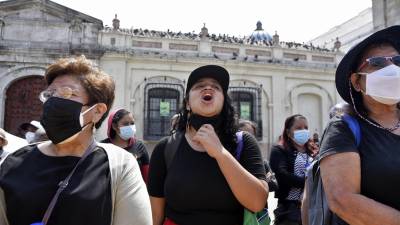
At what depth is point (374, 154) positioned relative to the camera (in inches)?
76.7

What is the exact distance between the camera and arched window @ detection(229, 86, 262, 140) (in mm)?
17938

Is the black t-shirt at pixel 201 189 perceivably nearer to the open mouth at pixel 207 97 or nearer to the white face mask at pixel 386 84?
the open mouth at pixel 207 97

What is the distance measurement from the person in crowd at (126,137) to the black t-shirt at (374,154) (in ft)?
10.7

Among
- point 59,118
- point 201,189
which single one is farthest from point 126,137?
point 59,118

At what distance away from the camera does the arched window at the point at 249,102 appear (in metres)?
17.9

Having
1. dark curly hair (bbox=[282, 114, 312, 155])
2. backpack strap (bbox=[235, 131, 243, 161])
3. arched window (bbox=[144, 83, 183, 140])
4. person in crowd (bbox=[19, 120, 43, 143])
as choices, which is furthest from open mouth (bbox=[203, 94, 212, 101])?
arched window (bbox=[144, 83, 183, 140])

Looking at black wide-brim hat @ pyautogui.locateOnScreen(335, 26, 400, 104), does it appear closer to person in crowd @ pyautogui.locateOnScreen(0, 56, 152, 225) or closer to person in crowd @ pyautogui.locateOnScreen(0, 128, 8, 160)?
person in crowd @ pyautogui.locateOnScreen(0, 56, 152, 225)

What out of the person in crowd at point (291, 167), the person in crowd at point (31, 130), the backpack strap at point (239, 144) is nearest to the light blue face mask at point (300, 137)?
the person in crowd at point (291, 167)

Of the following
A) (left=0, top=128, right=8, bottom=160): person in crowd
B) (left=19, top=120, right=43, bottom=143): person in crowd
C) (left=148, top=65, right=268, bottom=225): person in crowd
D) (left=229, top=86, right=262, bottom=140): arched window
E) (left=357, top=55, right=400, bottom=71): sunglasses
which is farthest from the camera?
(left=229, top=86, right=262, bottom=140): arched window

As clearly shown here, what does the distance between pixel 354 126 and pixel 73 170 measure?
143 cm

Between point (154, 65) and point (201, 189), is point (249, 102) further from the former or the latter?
point (201, 189)

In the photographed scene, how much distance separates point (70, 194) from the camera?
189cm

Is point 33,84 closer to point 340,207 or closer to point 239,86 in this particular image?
point 239,86

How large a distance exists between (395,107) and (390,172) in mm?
534
